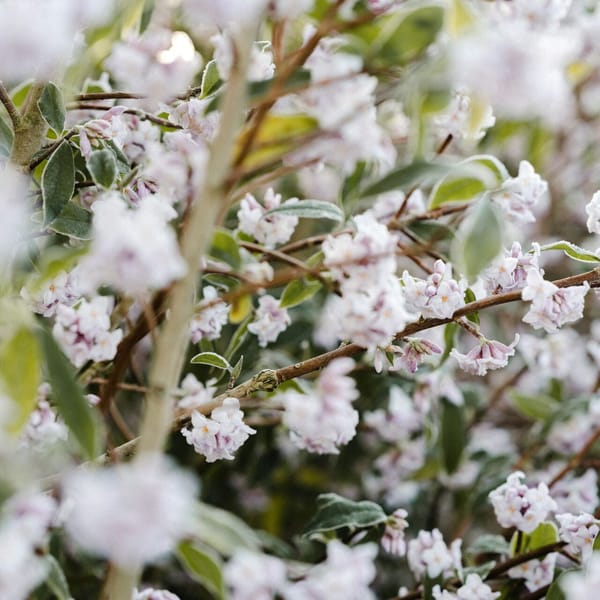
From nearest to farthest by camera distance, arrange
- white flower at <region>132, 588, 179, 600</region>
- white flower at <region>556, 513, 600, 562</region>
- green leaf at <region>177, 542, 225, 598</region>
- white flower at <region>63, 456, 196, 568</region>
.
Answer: white flower at <region>63, 456, 196, 568</region>, green leaf at <region>177, 542, 225, 598</region>, white flower at <region>132, 588, 179, 600</region>, white flower at <region>556, 513, 600, 562</region>

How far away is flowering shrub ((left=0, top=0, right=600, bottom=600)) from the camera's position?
15.4 inches

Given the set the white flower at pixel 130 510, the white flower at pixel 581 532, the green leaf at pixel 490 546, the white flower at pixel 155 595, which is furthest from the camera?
the green leaf at pixel 490 546

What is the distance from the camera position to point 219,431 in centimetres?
60

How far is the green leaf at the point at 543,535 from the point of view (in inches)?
28.5

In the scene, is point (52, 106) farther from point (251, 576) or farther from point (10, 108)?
point (251, 576)

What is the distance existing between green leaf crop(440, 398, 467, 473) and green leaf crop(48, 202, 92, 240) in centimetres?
54

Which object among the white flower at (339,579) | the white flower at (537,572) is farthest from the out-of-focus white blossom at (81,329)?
the white flower at (537,572)

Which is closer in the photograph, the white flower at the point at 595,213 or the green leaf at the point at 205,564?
the green leaf at the point at 205,564

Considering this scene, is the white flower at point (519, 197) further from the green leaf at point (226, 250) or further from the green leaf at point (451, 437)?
the green leaf at point (451, 437)

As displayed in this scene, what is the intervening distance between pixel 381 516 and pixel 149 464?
402mm

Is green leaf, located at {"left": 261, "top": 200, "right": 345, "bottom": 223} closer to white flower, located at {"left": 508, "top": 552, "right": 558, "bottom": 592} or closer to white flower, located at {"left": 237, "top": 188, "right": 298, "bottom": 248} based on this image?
white flower, located at {"left": 237, "top": 188, "right": 298, "bottom": 248}

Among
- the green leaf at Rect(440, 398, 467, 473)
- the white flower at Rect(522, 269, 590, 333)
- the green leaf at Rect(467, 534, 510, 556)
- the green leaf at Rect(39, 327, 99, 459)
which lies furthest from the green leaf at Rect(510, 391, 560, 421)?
the green leaf at Rect(39, 327, 99, 459)

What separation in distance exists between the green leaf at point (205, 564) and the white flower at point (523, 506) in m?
0.36

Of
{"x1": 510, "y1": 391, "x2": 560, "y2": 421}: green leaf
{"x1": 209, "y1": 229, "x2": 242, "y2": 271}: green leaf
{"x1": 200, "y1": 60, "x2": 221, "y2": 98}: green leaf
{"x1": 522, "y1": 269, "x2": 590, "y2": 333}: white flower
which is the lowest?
{"x1": 510, "y1": 391, "x2": 560, "y2": 421}: green leaf
